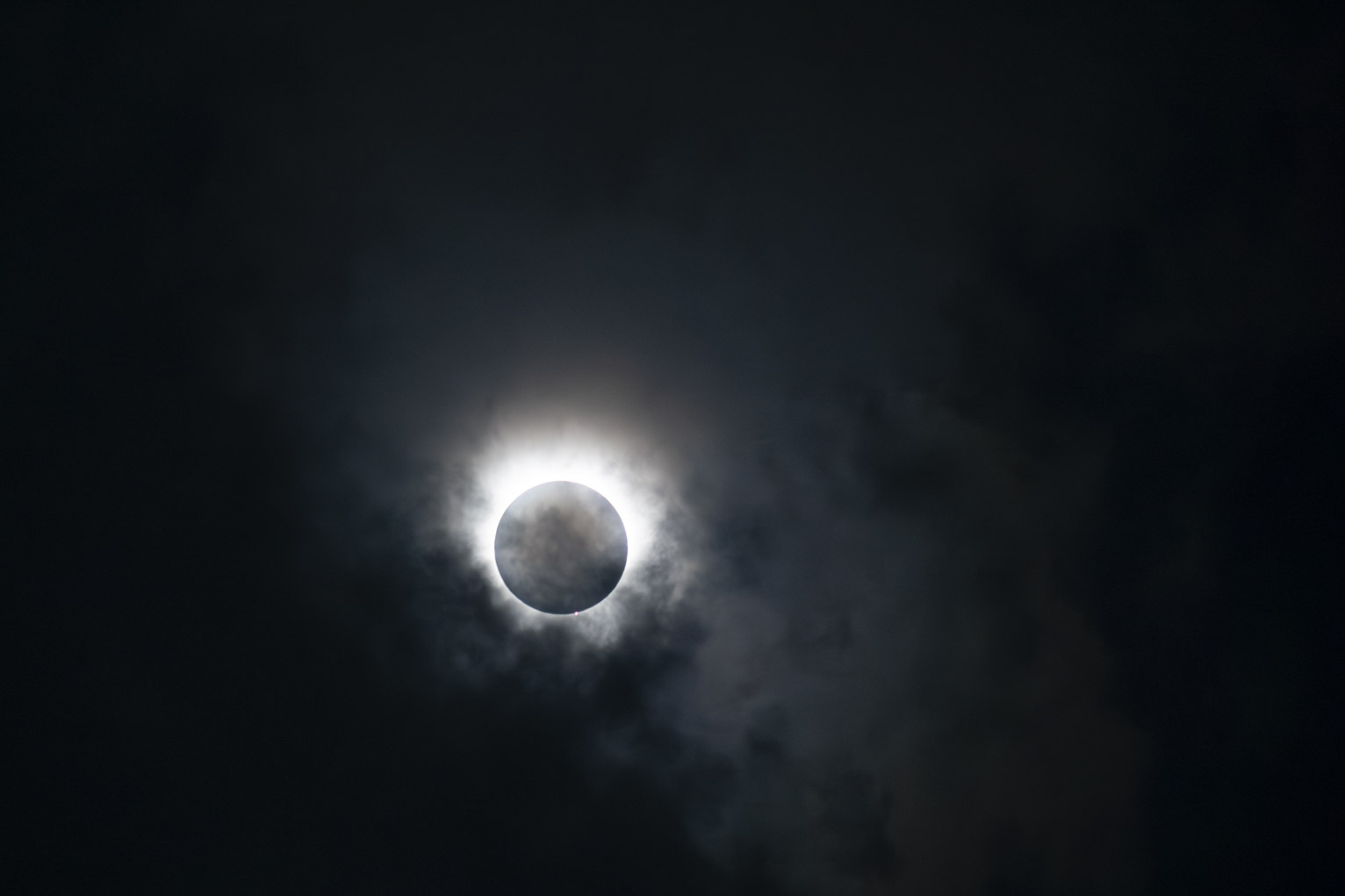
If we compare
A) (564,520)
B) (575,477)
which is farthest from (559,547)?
(575,477)

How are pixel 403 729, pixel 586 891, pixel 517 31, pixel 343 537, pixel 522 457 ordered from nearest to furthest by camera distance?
1. pixel 517 31
2. pixel 522 457
3. pixel 343 537
4. pixel 403 729
5. pixel 586 891

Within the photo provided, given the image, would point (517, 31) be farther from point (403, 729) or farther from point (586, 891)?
point (586, 891)

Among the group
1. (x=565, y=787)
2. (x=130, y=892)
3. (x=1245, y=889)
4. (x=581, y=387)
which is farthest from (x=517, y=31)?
(x=1245, y=889)

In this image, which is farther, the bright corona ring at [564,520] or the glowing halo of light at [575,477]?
the glowing halo of light at [575,477]

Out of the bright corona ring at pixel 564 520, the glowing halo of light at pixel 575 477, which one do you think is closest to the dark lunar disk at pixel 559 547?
the bright corona ring at pixel 564 520

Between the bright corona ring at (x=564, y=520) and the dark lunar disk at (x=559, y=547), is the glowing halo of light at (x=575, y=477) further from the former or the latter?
the dark lunar disk at (x=559, y=547)

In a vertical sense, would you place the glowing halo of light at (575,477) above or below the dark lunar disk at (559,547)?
above

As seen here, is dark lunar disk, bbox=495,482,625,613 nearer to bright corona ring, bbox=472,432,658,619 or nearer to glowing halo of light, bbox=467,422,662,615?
bright corona ring, bbox=472,432,658,619
